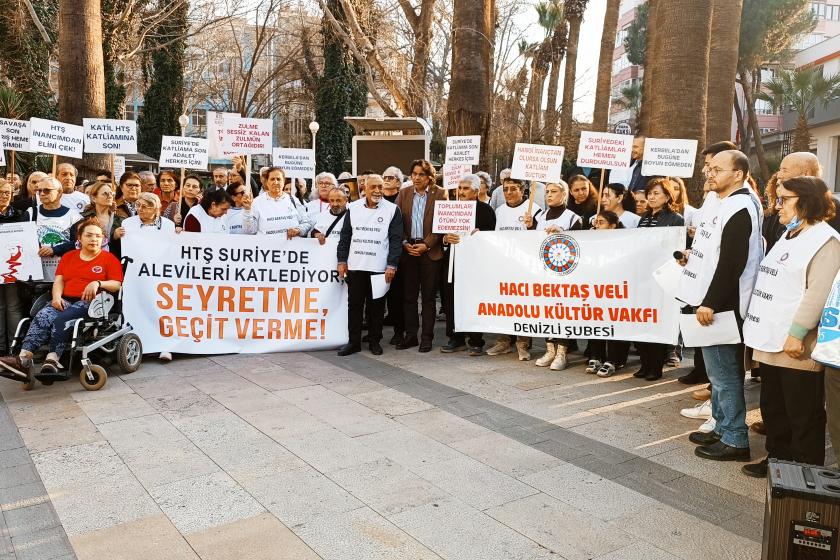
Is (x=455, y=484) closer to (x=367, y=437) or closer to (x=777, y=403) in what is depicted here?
(x=367, y=437)

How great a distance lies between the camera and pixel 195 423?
5.26 meters

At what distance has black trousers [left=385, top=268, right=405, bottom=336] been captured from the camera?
8328 mm

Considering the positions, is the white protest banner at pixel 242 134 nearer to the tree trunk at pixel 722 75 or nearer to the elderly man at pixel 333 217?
the elderly man at pixel 333 217

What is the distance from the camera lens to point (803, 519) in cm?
280

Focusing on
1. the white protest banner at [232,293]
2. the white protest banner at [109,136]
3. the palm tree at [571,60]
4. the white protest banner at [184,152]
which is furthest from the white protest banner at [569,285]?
the palm tree at [571,60]

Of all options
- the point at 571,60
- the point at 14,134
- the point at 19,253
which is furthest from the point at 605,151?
the point at 571,60

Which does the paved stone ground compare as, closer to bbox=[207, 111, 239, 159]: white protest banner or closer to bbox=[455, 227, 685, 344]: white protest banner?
→ bbox=[455, 227, 685, 344]: white protest banner

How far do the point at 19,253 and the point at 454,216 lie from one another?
14.0 ft

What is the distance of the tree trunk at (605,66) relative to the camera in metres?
22.8

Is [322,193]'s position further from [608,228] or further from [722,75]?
[722,75]

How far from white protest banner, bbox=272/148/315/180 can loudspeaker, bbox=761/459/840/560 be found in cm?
709

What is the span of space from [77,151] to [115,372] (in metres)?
3.03

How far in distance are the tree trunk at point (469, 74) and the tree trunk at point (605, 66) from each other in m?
13.5

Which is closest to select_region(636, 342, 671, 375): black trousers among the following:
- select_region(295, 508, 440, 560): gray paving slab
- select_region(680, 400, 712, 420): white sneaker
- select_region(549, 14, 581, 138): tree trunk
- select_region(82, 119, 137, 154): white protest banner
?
select_region(680, 400, 712, 420): white sneaker
